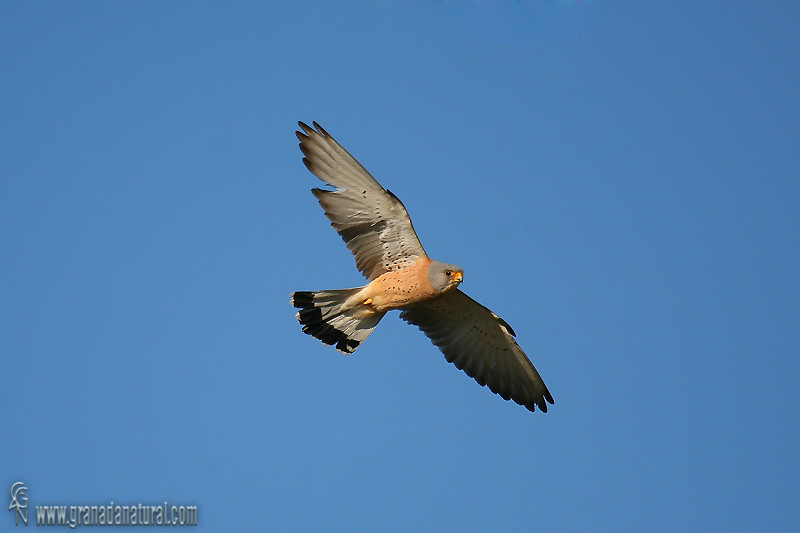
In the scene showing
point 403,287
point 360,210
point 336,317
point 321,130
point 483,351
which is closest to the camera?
point 321,130

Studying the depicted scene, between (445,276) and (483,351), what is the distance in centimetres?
219

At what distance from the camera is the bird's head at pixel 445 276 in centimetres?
986

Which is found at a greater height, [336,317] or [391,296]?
[391,296]

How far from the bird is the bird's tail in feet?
0.04

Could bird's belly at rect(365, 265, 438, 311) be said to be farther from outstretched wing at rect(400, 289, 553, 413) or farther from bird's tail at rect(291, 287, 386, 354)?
outstretched wing at rect(400, 289, 553, 413)

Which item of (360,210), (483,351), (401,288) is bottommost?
(483,351)

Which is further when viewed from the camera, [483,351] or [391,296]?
[483,351]

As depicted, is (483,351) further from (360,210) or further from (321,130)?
(321,130)

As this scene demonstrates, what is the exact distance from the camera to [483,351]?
11633mm

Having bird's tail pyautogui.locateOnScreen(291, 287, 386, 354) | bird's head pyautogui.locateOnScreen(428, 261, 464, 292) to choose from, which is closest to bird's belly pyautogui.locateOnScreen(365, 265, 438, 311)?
bird's head pyautogui.locateOnScreen(428, 261, 464, 292)

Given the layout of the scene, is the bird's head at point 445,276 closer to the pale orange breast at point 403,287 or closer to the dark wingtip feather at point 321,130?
the pale orange breast at point 403,287

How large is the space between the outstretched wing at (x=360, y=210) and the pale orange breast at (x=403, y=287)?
0.15 meters

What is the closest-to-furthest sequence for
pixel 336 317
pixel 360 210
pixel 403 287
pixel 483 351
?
pixel 360 210 < pixel 403 287 < pixel 336 317 < pixel 483 351

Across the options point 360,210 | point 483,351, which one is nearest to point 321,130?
point 360,210
